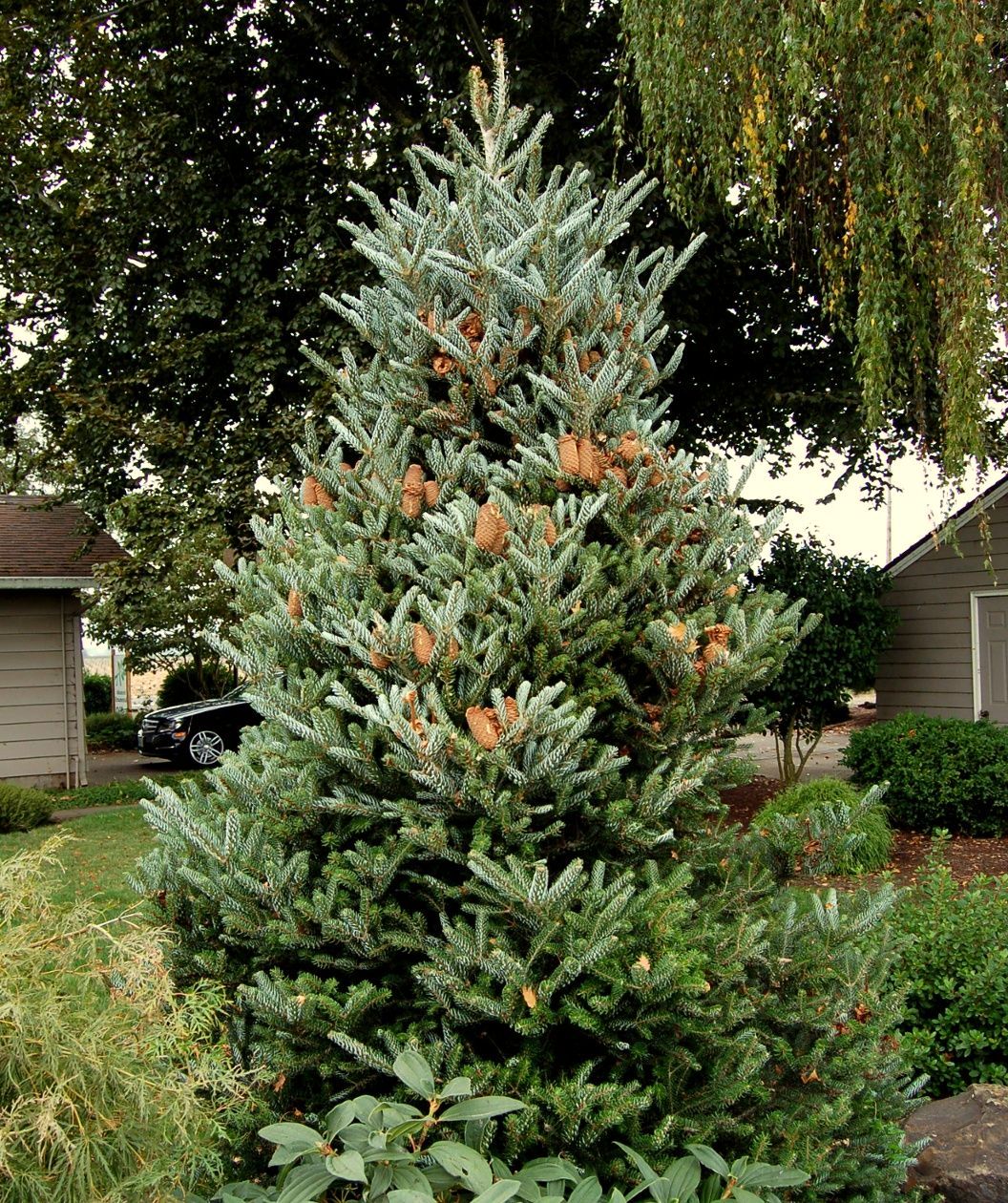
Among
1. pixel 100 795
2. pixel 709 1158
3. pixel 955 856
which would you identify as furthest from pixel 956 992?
pixel 100 795

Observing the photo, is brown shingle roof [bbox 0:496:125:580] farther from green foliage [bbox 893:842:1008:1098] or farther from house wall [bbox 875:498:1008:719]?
green foliage [bbox 893:842:1008:1098]

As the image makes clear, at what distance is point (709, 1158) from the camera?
90.2 inches

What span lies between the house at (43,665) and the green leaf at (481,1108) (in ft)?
45.4

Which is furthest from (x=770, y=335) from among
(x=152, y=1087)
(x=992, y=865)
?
(x=152, y=1087)

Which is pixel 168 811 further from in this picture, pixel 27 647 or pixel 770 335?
pixel 27 647

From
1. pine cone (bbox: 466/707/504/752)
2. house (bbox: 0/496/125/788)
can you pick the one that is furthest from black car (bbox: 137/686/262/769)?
pine cone (bbox: 466/707/504/752)

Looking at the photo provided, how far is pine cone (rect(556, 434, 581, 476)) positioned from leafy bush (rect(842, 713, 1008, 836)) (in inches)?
347

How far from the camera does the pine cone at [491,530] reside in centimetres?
267

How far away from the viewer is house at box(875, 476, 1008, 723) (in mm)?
12734

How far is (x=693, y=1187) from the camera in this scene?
7.34ft

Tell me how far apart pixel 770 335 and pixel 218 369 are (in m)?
6.50

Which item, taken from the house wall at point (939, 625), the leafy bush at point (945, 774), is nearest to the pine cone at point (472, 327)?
the leafy bush at point (945, 774)

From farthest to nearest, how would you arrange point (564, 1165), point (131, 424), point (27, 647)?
1. point (27, 647)
2. point (131, 424)
3. point (564, 1165)

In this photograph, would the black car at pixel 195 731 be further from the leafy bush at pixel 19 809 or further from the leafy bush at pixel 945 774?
the leafy bush at pixel 945 774
